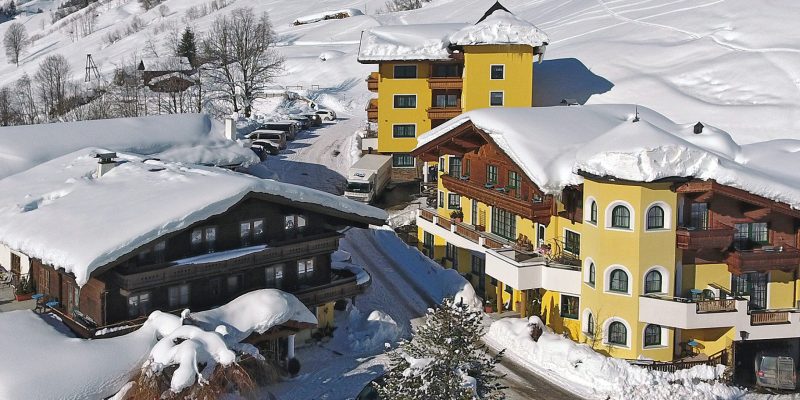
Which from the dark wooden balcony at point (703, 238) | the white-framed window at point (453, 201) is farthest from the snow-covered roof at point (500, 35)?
the dark wooden balcony at point (703, 238)

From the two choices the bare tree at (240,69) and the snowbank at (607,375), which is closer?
the snowbank at (607,375)

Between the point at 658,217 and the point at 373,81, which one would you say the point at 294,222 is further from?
the point at 373,81

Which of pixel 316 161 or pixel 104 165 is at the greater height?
pixel 104 165

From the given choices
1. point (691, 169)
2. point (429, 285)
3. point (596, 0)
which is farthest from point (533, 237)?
point (596, 0)

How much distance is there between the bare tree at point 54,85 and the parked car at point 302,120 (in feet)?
116

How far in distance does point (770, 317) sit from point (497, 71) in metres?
32.0

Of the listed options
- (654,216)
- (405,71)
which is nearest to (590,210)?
(654,216)

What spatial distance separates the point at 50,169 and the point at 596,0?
86.3 m

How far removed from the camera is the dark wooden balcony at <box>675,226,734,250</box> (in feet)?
111

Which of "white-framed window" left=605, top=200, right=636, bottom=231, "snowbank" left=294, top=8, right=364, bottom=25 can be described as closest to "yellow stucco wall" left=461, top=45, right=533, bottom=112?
"white-framed window" left=605, top=200, right=636, bottom=231

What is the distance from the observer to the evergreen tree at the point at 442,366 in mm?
22391

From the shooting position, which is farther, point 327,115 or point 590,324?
point 327,115

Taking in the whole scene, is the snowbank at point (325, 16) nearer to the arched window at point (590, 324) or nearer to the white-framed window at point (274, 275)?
the white-framed window at point (274, 275)

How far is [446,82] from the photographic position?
205 ft
